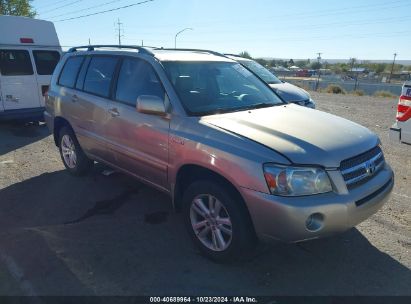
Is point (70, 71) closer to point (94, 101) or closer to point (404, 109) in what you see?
point (94, 101)

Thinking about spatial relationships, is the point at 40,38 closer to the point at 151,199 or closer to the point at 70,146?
the point at 70,146

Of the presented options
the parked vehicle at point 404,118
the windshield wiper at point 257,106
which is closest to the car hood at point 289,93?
the parked vehicle at point 404,118

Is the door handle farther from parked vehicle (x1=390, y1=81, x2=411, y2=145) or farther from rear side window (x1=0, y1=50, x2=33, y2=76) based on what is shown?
rear side window (x1=0, y1=50, x2=33, y2=76)

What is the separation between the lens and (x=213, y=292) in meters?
2.96

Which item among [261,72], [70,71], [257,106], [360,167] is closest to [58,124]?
[70,71]

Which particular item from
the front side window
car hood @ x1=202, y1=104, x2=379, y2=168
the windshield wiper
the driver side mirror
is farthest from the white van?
car hood @ x1=202, y1=104, x2=379, y2=168

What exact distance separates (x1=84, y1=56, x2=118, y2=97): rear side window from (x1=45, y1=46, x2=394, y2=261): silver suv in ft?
0.05

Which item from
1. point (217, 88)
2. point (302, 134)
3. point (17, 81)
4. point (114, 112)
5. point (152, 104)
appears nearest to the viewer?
point (302, 134)

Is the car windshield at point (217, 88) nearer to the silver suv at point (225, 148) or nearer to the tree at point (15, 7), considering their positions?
the silver suv at point (225, 148)

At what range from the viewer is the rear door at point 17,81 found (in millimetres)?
8727

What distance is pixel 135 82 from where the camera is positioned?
163 inches

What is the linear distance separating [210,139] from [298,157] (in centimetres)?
76

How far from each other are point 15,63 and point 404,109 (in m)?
8.48

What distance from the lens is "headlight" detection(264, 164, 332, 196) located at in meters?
2.78
